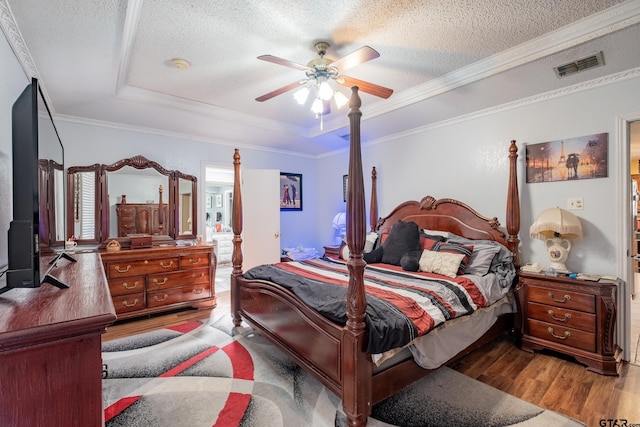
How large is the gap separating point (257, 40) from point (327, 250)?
128 inches

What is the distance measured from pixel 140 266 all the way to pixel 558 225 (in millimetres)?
4274

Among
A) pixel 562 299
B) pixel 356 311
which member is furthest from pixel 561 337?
pixel 356 311

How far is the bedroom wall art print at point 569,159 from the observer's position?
2684 millimetres

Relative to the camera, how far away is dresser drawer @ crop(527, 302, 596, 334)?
2432 millimetres

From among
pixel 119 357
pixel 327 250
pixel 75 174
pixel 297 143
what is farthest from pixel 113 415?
pixel 297 143

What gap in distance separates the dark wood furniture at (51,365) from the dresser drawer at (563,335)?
3.17 m

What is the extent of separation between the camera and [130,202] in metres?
3.94

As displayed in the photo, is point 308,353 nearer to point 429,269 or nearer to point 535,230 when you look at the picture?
point 429,269

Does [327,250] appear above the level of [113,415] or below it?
above

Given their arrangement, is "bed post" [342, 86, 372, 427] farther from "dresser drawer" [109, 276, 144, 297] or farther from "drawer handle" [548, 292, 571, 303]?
"dresser drawer" [109, 276, 144, 297]

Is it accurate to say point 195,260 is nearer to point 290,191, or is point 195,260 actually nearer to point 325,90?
point 290,191

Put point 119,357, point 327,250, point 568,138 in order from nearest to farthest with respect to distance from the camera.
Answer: point 119,357, point 568,138, point 327,250

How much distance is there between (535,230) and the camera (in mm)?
2771

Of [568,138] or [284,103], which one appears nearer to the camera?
[568,138]
